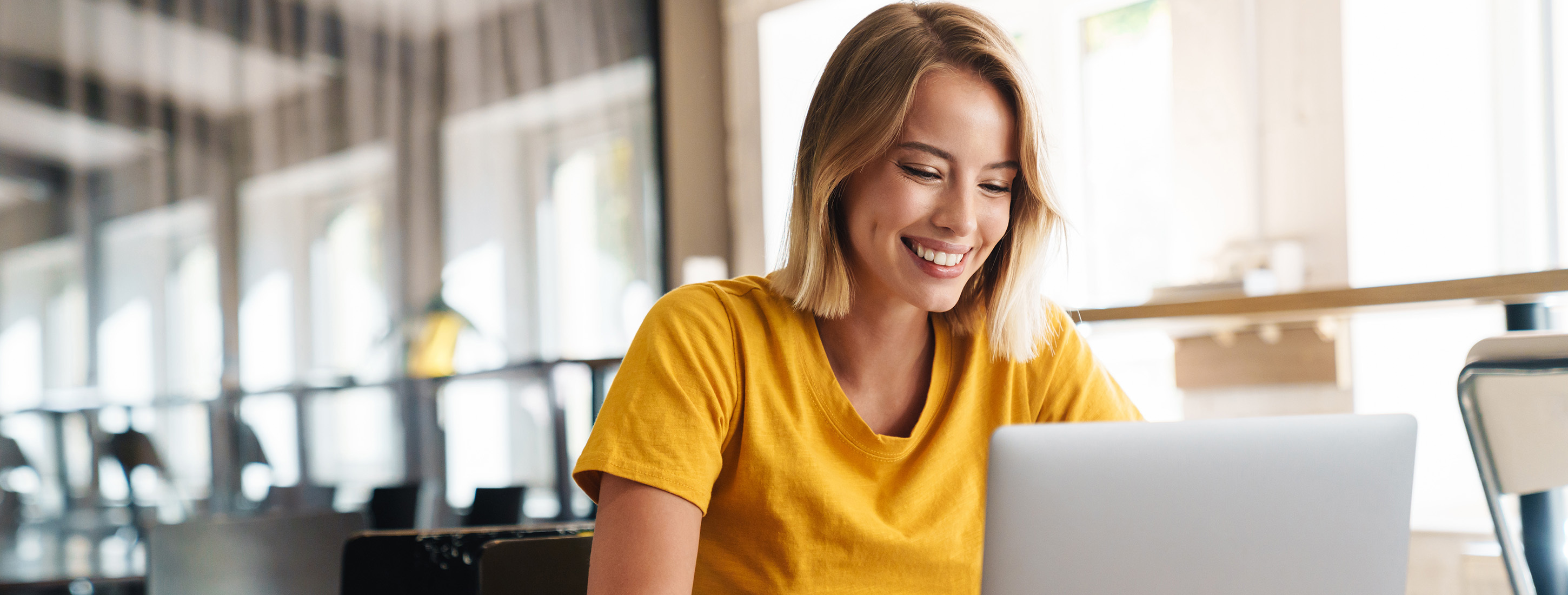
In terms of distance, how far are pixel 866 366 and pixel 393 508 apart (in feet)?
5.79

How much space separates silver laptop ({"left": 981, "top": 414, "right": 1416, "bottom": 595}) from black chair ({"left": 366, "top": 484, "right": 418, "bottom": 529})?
2.13m

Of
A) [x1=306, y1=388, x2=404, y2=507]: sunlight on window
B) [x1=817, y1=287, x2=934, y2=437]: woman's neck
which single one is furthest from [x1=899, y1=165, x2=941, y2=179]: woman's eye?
[x1=306, y1=388, x2=404, y2=507]: sunlight on window

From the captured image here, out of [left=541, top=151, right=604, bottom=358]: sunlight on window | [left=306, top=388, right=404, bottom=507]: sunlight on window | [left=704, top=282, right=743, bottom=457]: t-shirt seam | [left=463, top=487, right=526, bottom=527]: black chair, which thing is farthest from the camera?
[left=541, top=151, right=604, bottom=358]: sunlight on window

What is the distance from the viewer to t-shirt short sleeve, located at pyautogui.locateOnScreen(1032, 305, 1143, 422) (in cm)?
109

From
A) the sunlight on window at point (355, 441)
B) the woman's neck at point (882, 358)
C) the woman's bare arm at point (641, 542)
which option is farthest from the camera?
the sunlight on window at point (355, 441)

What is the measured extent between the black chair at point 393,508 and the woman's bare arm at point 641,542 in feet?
5.74

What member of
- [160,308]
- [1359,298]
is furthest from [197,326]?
[1359,298]

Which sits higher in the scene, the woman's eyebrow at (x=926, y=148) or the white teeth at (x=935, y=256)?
the woman's eyebrow at (x=926, y=148)

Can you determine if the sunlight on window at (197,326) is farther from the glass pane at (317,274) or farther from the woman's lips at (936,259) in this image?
the woman's lips at (936,259)

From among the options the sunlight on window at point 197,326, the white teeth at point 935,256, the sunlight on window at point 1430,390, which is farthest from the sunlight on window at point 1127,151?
the sunlight on window at point 197,326

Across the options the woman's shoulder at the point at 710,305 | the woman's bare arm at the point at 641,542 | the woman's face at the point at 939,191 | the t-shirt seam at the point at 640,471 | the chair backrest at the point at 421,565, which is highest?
the woman's face at the point at 939,191

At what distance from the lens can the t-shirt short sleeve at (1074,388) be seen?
3.58 ft

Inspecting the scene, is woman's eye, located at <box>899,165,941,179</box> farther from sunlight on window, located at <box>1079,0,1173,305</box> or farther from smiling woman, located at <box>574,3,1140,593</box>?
sunlight on window, located at <box>1079,0,1173,305</box>

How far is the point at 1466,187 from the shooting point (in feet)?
8.89
